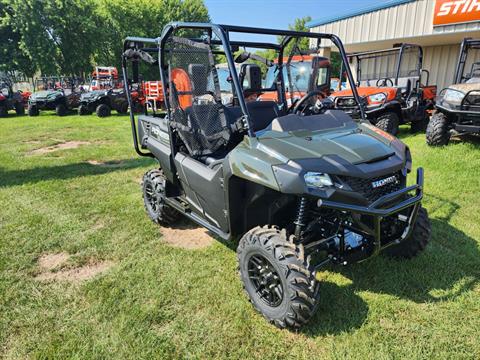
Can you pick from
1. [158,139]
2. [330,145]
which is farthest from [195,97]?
[330,145]

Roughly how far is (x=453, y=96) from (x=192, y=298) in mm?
6048

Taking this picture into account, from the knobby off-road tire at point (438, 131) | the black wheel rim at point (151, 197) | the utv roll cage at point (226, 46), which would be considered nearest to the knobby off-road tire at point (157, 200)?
the black wheel rim at point (151, 197)

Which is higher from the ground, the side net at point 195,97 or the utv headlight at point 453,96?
the side net at point 195,97

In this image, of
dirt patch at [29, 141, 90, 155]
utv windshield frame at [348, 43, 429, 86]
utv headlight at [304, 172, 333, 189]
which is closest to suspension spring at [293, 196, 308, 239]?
utv headlight at [304, 172, 333, 189]

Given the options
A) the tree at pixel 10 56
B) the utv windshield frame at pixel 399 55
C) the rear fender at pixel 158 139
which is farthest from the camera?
the tree at pixel 10 56

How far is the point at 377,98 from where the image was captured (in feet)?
25.6

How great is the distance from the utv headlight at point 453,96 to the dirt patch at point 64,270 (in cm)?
621

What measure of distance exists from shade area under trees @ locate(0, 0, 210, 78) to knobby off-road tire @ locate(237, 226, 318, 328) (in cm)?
2805

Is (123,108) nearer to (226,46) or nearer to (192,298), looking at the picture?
(226,46)

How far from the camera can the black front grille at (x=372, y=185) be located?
7.30ft

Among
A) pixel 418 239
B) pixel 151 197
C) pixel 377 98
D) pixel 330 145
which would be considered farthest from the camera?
pixel 377 98

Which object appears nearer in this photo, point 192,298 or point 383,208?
point 383,208

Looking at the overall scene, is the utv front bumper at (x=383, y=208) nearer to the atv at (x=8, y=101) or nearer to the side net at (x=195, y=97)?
the side net at (x=195, y=97)

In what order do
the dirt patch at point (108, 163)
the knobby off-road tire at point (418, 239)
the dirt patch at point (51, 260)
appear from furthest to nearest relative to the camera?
the dirt patch at point (108, 163)
the dirt patch at point (51, 260)
the knobby off-road tire at point (418, 239)
